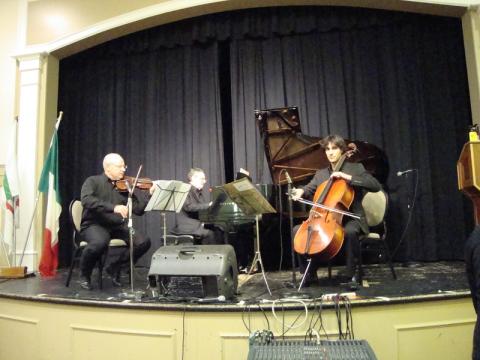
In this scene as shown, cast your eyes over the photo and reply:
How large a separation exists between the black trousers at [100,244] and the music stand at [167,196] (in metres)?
0.63

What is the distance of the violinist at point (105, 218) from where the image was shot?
3516 mm

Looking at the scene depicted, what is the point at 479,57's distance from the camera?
15.2 feet

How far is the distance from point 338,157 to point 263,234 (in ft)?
5.01

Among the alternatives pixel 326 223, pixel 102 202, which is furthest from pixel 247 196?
pixel 102 202

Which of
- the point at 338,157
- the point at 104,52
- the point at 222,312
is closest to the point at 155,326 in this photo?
the point at 222,312

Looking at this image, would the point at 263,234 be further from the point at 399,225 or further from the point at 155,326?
the point at 155,326

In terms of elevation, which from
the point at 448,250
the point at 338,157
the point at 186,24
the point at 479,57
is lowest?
the point at 448,250

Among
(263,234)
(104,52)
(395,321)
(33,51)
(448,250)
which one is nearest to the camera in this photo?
(395,321)

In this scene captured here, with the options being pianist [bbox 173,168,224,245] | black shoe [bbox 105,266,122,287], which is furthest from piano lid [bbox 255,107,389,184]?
black shoe [bbox 105,266,122,287]

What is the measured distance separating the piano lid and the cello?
114 centimetres

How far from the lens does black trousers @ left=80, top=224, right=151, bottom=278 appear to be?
350cm

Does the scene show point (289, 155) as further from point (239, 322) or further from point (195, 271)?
point (239, 322)

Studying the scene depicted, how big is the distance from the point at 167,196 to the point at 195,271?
83 cm

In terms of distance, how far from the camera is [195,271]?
2.70 m
